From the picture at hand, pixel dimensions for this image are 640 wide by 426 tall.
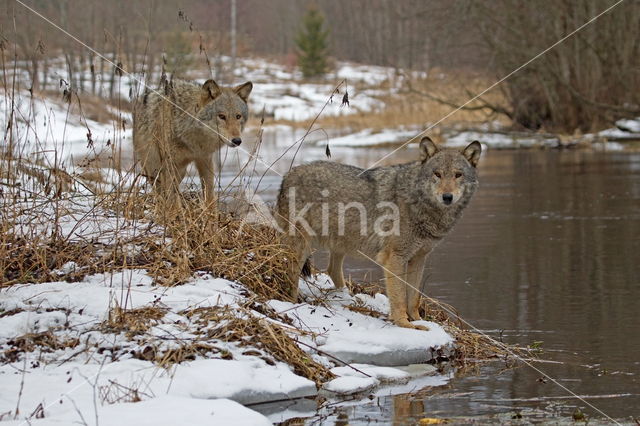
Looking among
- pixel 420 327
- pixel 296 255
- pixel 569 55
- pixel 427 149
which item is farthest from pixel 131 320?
pixel 569 55

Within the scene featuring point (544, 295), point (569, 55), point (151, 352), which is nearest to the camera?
point (151, 352)

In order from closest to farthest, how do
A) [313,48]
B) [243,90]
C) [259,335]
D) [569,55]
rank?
Answer: [259,335], [243,90], [569,55], [313,48]

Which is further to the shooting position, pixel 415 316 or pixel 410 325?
pixel 415 316

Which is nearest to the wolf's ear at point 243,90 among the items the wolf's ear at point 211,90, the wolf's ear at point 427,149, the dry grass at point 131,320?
the wolf's ear at point 211,90

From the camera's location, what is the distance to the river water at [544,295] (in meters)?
6.33

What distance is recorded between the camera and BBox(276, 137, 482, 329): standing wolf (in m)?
8.06

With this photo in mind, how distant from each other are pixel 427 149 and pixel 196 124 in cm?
341

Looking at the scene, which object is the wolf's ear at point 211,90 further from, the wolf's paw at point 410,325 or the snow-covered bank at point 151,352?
the wolf's paw at point 410,325

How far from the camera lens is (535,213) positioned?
16.7m

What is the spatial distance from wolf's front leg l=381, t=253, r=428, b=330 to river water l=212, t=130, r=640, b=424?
0.80 m

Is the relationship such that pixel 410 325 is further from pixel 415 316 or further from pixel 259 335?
pixel 259 335

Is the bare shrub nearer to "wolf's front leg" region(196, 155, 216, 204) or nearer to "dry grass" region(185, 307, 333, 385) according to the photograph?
"wolf's front leg" region(196, 155, 216, 204)

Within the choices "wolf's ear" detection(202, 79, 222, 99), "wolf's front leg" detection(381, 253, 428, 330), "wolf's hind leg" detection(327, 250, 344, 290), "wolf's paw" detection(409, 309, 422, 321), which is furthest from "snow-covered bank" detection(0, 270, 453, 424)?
"wolf's ear" detection(202, 79, 222, 99)

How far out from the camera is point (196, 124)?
34.3ft
